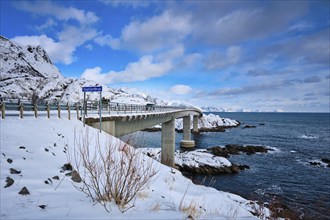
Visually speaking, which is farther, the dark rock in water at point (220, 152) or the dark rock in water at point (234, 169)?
the dark rock in water at point (220, 152)

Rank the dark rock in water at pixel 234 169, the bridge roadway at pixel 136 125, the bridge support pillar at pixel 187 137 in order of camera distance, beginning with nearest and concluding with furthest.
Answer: the bridge roadway at pixel 136 125 → the dark rock in water at pixel 234 169 → the bridge support pillar at pixel 187 137

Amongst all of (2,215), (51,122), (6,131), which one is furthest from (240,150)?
(2,215)

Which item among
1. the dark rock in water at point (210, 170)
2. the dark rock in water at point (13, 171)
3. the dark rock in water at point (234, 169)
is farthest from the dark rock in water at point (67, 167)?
the dark rock in water at point (234, 169)

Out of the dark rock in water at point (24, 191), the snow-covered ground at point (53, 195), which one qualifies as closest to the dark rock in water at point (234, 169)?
the snow-covered ground at point (53, 195)

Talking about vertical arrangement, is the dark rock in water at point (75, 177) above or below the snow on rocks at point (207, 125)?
Result: above

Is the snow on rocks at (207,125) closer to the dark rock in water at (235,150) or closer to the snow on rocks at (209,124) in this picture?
the snow on rocks at (209,124)

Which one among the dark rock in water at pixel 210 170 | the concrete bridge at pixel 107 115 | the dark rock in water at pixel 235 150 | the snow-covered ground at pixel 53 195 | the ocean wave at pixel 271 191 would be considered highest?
the concrete bridge at pixel 107 115

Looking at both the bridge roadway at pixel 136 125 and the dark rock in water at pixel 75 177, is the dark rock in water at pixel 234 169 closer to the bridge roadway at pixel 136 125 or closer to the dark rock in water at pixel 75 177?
the bridge roadway at pixel 136 125

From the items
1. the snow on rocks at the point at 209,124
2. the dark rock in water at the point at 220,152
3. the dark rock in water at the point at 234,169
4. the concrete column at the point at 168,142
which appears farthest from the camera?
the snow on rocks at the point at 209,124

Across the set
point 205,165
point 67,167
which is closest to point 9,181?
point 67,167

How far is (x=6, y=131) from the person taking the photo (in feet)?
33.2

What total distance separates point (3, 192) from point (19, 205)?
93 centimetres

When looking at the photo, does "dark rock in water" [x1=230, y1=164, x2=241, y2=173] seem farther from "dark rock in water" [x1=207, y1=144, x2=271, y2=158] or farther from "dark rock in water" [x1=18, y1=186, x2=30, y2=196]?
"dark rock in water" [x1=18, y1=186, x2=30, y2=196]

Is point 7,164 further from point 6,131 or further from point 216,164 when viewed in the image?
point 216,164
